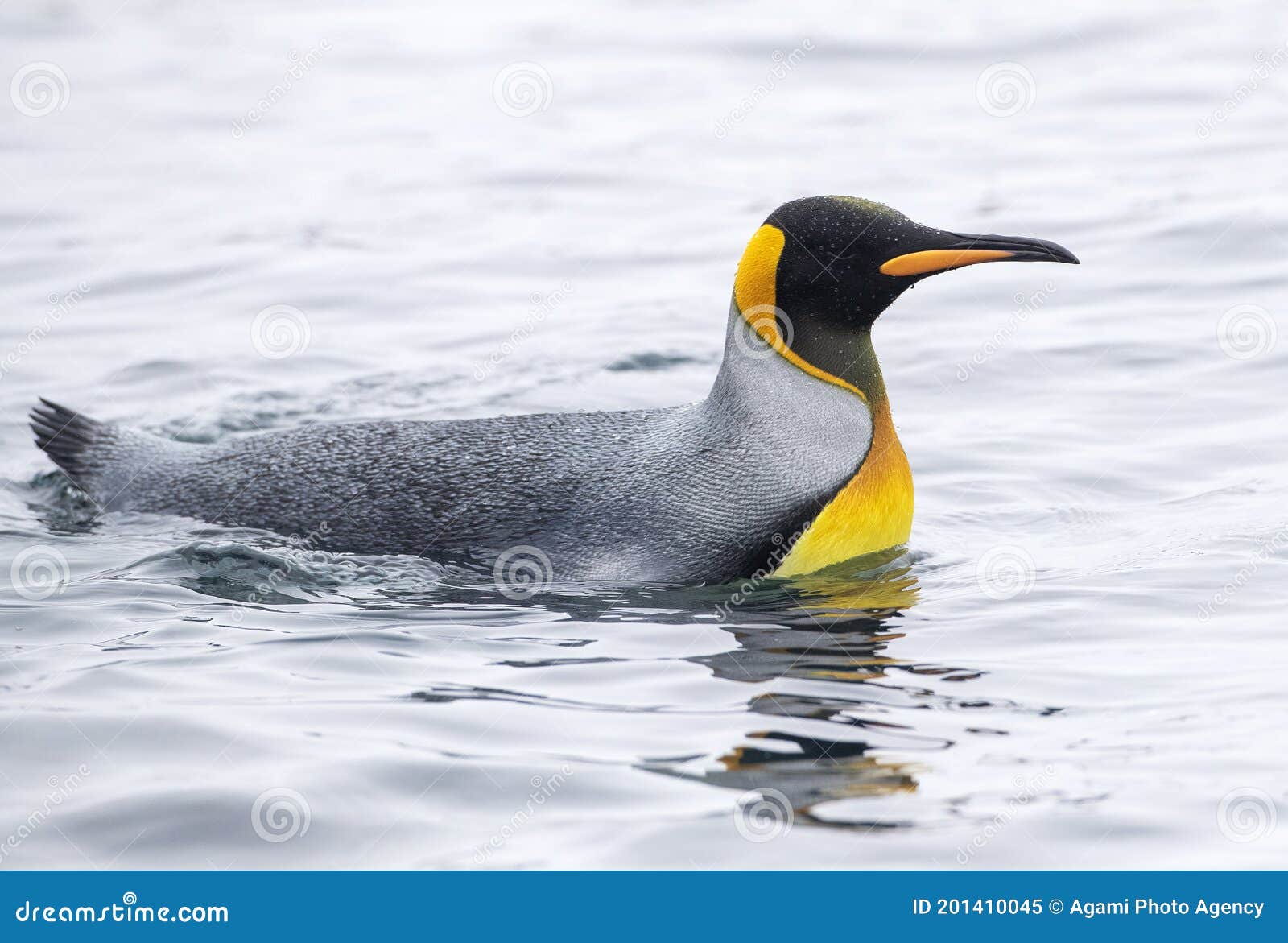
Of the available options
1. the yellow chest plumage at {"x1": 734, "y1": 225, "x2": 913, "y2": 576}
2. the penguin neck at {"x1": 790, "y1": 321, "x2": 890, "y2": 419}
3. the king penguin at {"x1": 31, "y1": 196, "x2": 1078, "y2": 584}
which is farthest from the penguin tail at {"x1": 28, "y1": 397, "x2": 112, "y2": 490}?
the penguin neck at {"x1": 790, "y1": 321, "x2": 890, "y2": 419}

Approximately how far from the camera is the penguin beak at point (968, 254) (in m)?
7.98

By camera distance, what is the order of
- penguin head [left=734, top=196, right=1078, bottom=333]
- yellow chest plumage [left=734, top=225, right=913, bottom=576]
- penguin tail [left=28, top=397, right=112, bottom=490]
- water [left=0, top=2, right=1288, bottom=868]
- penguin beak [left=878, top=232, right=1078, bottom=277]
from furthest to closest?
penguin tail [left=28, top=397, right=112, bottom=490] → yellow chest plumage [left=734, top=225, right=913, bottom=576] → penguin head [left=734, top=196, right=1078, bottom=333] → penguin beak [left=878, top=232, right=1078, bottom=277] → water [left=0, top=2, right=1288, bottom=868]

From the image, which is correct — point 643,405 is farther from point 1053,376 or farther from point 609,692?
point 609,692

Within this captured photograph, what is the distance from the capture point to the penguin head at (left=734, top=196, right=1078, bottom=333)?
8.12m

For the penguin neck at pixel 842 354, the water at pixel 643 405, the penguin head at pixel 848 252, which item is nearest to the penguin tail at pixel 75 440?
the water at pixel 643 405

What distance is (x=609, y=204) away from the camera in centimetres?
1714

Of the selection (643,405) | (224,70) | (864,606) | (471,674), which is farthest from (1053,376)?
(224,70)

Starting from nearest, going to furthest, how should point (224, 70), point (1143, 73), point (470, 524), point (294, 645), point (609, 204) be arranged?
point (294, 645), point (470, 524), point (609, 204), point (1143, 73), point (224, 70)

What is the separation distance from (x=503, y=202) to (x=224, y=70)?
6.26 metres

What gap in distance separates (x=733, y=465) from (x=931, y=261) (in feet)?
4.41

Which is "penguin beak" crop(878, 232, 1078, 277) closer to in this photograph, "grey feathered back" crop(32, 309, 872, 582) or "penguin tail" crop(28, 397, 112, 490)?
"grey feathered back" crop(32, 309, 872, 582)

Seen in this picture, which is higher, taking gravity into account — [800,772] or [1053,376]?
[1053,376]

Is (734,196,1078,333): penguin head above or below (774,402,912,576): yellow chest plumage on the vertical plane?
above

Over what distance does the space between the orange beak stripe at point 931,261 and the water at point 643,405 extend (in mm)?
1530
